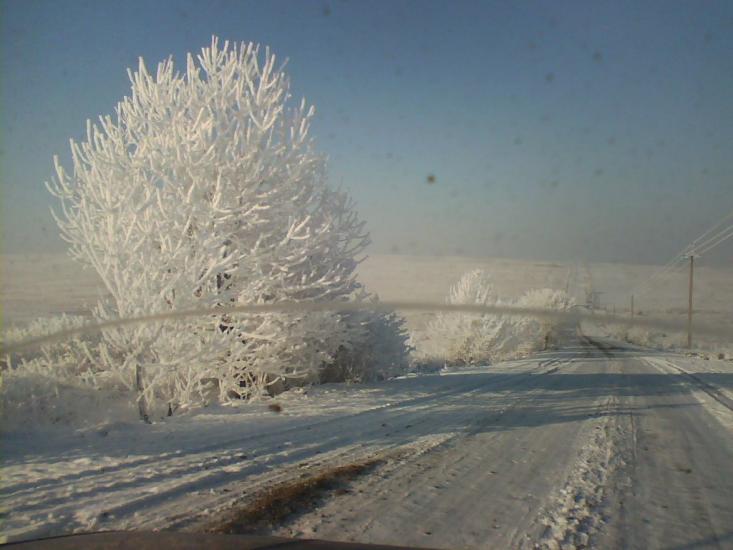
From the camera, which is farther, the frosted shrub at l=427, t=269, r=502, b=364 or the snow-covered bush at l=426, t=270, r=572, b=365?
the frosted shrub at l=427, t=269, r=502, b=364

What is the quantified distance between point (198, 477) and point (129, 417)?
447cm

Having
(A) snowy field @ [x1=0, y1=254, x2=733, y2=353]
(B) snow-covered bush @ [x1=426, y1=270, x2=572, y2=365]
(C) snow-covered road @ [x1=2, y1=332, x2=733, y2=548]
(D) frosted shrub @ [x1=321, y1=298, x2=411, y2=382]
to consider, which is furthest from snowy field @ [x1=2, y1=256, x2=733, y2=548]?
(B) snow-covered bush @ [x1=426, y1=270, x2=572, y2=365]

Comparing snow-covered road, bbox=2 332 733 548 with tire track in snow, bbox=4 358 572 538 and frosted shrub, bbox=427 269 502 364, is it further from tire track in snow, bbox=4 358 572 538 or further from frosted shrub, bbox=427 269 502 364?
frosted shrub, bbox=427 269 502 364

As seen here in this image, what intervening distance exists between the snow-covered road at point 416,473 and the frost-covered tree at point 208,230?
1.44m

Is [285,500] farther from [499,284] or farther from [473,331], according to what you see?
[499,284]

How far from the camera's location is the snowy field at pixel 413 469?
4.36 metres

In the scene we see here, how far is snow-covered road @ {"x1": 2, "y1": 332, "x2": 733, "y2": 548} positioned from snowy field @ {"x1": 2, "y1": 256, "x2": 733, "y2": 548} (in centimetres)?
2

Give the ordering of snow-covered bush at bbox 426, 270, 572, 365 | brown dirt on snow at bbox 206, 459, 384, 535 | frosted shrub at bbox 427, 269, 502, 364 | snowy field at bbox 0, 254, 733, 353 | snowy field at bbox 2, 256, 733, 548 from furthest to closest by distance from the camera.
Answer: frosted shrub at bbox 427, 269, 502, 364 < snow-covered bush at bbox 426, 270, 572, 365 < snowy field at bbox 0, 254, 733, 353 < snowy field at bbox 2, 256, 733, 548 < brown dirt on snow at bbox 206, 459, 384, 535

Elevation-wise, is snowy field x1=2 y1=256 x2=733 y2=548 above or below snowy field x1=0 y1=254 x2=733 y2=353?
below

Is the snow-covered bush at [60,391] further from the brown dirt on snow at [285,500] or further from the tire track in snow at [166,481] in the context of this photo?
the brown dirt on snow at [285,500]

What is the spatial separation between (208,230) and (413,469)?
6943mm

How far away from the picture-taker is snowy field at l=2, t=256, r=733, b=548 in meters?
4.36

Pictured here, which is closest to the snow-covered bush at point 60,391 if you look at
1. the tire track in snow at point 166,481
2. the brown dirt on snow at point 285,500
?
the tire track in snow at point 166,481

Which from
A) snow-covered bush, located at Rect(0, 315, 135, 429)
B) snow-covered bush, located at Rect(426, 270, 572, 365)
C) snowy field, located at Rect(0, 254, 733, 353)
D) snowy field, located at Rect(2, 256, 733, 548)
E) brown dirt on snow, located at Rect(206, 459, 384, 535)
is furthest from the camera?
snow-covered bush, located at Rect(426, 270, 572, 365)
